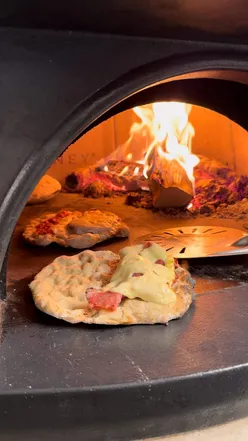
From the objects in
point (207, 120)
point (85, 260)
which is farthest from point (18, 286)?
point (207, 120)

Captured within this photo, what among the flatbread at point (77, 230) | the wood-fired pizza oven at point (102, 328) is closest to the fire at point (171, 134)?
the flatbread at point (77, 230)

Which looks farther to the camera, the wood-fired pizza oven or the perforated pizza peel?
the perforated pizza peel

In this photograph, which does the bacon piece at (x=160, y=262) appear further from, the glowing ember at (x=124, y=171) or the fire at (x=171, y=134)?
the glowing ember at (x=124, y=171)

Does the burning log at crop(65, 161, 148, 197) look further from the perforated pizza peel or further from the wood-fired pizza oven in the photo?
the wood-fired pizza oven

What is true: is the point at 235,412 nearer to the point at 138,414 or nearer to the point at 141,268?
the point at 138,414

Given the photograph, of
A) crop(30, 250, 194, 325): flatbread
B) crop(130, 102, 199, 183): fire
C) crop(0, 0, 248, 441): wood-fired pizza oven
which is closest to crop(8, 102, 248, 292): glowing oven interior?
crop(130, 102, 199, 183): fire

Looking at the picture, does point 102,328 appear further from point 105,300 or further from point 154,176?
point 154,176

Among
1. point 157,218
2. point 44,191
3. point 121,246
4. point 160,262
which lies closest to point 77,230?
point 121,246
